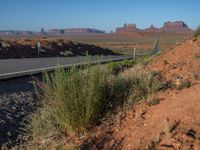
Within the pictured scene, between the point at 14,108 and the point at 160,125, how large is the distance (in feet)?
19.2

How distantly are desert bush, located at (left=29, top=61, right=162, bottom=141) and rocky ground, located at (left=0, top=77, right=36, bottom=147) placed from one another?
74cm

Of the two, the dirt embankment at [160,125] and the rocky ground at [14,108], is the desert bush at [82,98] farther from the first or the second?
the rocky ground at [14,108]

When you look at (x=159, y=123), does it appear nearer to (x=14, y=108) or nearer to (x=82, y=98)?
(x=82, y=98)

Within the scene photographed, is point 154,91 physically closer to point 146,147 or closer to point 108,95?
point 108,95

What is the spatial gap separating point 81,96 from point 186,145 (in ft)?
8.10

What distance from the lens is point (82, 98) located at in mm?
7527

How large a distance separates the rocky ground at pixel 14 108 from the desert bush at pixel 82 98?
744 mm

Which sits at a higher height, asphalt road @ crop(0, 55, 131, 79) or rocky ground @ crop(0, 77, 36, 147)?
rocky ground @ crop(0, 77, 36, 147)

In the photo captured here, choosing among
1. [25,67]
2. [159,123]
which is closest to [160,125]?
[159,123]

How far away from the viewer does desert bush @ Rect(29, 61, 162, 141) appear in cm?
747

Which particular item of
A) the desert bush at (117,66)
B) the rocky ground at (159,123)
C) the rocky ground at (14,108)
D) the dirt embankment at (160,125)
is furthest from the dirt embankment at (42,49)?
the dirt embankment at (160,125)

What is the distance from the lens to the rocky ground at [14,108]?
29.3 feet

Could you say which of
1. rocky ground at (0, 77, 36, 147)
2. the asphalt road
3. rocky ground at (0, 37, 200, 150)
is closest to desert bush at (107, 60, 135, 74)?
the asphalt road

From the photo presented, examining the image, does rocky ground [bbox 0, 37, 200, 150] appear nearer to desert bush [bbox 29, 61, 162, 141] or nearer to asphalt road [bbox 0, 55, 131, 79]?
desert bush [bbox 29, 61, 162, 141]
